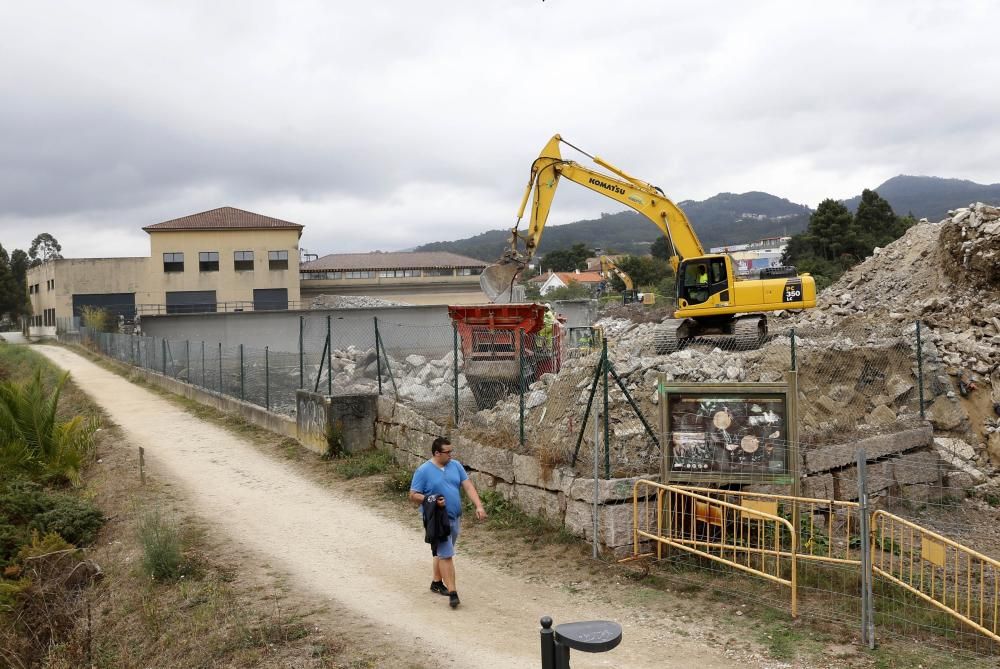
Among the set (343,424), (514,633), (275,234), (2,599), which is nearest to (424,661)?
(514,633)

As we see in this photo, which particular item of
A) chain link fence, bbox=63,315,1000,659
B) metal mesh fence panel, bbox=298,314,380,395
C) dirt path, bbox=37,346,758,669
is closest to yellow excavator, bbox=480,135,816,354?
chain link fence, bbox=63,315,1000,659

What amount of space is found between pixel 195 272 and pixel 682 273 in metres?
42.7

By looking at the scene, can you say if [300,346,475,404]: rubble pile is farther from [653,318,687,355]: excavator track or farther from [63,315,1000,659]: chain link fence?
[653,318,687,355]: excavator track

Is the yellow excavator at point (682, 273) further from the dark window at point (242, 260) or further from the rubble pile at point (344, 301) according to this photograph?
the dark window at point (242, 260)

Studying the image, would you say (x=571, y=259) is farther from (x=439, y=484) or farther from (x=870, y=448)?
(x=439, y=484)

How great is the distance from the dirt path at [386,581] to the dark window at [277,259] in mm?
42497

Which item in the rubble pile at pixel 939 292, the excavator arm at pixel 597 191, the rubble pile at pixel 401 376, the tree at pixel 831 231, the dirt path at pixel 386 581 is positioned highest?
the tree at pixel 831 231

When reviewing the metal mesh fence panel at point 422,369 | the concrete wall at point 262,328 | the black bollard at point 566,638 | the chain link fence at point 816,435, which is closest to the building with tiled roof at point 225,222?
the concrete wall at point 262,328

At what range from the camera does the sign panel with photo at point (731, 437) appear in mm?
8430

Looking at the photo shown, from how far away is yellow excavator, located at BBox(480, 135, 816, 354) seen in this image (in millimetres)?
18891

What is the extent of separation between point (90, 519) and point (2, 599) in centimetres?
198

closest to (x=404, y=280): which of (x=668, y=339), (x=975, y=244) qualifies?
(x=668, y=339)

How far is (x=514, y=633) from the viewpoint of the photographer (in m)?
6.92

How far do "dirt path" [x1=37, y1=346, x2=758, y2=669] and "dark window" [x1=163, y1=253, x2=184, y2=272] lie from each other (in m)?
42.8
